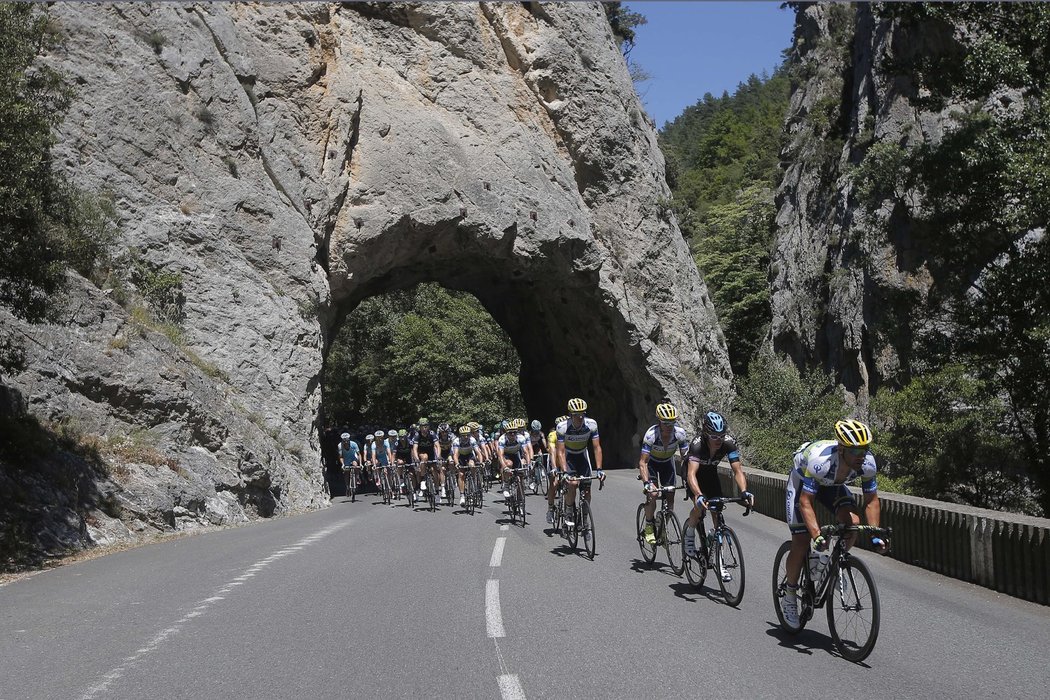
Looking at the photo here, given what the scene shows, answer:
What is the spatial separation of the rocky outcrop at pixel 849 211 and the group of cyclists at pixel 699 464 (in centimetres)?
1160

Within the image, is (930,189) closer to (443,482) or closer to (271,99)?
(443,482)

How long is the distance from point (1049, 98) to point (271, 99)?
2349 cm

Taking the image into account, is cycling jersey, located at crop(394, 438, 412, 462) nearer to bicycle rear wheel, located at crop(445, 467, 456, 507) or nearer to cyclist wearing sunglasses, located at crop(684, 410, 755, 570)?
bicycle rear wheel, located at crop(445, 467, 456, 507)

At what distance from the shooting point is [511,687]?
5.59 m

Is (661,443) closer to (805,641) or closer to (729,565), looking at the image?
(729,565)

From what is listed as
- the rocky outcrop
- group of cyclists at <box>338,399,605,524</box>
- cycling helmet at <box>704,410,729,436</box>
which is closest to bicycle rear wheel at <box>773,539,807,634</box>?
cycling helmet at <box>704,410,729,436</box>

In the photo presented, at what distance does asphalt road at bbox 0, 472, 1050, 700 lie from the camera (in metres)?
5.77

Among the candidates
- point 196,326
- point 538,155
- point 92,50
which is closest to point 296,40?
point 92,50

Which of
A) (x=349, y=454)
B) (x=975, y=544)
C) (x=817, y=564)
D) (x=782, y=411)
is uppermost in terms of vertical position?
(x=782, y=411)

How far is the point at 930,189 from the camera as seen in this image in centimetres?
1991

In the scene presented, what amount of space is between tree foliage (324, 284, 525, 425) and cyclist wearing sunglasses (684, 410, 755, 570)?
38927 millimetres

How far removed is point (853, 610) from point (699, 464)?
8.59 ft

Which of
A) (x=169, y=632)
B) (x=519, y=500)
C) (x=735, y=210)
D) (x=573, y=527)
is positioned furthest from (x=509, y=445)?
→ (x=735, y=210)

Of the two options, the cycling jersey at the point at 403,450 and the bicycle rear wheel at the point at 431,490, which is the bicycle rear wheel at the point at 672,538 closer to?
the bicycle rear wheel at the point at 431,490
